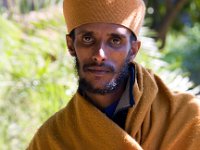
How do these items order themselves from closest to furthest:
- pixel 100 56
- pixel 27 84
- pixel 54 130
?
pixel 100 56
pixel 54 130
pixel 27 84

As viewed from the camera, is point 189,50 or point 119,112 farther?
point 189,50

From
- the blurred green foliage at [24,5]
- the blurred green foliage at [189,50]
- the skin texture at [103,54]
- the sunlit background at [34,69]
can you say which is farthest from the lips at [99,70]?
the blurred green foliage at [189,50]

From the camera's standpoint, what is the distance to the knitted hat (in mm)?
2611

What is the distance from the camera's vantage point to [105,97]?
2713 mm

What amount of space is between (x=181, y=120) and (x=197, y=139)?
0.10 metres

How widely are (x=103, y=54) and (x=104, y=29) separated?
0.32 feet

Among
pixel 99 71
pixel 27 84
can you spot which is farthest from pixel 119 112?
pixel 27 84

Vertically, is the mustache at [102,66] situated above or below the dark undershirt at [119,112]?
above

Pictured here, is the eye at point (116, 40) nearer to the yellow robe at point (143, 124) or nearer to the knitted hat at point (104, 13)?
the knitted hat at point (104, 13)

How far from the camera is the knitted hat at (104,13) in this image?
8.57ft

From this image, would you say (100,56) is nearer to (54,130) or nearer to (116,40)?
(116,40)

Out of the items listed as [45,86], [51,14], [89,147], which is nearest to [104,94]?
[89,147]

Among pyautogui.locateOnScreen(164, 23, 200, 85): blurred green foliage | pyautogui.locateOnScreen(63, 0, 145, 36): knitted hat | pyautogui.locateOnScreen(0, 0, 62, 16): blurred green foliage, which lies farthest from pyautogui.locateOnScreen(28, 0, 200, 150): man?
pyautogui.locateOnScreen(164, 23, 200, 85): blurred green foliage

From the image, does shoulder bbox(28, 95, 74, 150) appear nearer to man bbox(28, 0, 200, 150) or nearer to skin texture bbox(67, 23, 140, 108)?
man bbox(28, 0, 200, 150)
